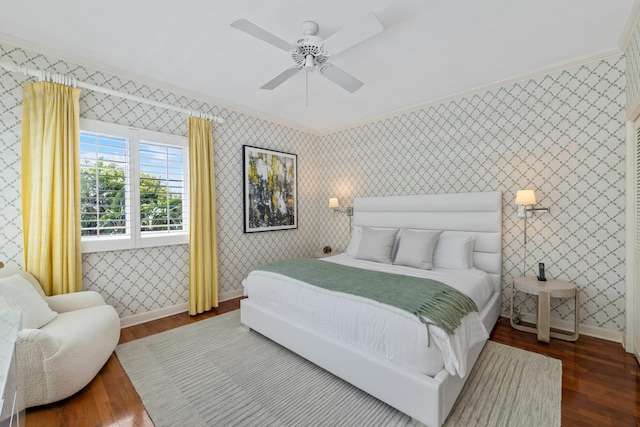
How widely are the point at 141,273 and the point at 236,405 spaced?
2100mm

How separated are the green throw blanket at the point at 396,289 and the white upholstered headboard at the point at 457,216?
1.29m

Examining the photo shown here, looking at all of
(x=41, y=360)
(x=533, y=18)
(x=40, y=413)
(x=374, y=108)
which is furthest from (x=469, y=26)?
(x=40, y=413)

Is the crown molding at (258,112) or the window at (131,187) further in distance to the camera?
the window at (131,187)

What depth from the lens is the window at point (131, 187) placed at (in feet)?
9.43

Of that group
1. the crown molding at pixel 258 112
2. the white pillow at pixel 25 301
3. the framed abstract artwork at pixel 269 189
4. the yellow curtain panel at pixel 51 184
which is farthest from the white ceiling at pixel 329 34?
the white pillow at pixel 25 301

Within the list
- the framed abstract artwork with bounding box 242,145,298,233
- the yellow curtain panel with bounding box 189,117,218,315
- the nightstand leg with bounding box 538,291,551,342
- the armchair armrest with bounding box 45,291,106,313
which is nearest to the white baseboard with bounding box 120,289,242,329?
the yellow curtain panel with bounding box 189,117,218,315

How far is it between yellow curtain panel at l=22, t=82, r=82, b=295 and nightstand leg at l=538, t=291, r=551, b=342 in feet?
14.9

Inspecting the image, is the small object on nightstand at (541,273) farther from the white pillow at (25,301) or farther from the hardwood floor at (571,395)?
the white pillow at (25,301)

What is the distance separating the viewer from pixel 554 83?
295 centimetres

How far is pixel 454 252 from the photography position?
124 inches

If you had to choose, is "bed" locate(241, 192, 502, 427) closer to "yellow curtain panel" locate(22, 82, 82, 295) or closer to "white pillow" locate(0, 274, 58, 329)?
"white pillow" locate(0, 274, 58, 329)

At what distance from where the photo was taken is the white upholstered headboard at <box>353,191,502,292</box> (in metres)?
3.21

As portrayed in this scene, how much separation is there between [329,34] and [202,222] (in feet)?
8.57

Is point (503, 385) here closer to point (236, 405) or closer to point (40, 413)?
point (236, 405)
